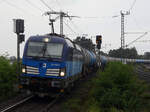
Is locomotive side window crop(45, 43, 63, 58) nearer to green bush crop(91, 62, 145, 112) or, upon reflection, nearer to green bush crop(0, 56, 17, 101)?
green bush crop(91, 62, 145, 112)

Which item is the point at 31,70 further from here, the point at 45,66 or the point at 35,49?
the point at 35,49

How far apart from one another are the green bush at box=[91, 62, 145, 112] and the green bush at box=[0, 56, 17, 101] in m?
4.51

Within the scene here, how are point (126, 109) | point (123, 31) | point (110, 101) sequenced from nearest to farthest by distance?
point (126, 109) < point (110, 101) < point (123, 31)

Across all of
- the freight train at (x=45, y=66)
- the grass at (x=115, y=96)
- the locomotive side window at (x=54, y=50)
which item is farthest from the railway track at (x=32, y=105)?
the locomotive side window at (x=54, y=50)

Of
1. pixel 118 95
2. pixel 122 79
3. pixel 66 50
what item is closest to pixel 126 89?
pixel 122 79

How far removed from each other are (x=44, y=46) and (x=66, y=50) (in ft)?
3.65

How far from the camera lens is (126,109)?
32.9ft

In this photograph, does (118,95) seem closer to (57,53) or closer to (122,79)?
(122,79)

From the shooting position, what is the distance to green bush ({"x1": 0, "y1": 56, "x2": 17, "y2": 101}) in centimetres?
1320

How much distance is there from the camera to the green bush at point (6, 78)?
13.2 m

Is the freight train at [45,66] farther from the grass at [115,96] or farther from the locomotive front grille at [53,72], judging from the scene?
the grass at [115,96]

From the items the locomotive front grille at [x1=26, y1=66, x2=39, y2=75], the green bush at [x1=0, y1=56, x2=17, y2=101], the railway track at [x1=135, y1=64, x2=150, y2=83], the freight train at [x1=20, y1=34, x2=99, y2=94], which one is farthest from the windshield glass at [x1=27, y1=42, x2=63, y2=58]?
the railway track at [x1=135, y1=64, x2=150, y2=83]

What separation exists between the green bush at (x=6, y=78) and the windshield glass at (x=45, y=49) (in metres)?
1.96

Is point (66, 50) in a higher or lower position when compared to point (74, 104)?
higher
